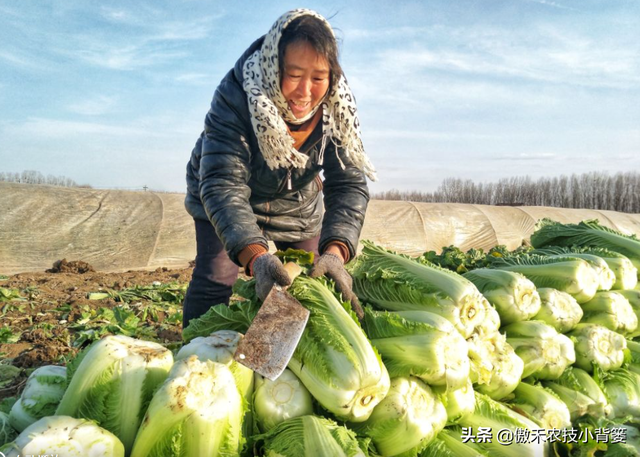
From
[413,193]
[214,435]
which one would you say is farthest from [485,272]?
[413,193]

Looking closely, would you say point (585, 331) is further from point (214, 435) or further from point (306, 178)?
point (214, 435)

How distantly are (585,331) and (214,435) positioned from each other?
8.15 ft

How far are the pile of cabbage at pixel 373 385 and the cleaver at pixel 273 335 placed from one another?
66 mm

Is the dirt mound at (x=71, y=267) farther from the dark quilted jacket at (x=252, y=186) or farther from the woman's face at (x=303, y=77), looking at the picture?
the woman's face at (x=303, y=77)

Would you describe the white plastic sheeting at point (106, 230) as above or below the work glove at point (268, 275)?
below

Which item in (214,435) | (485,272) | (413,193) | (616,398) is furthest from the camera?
(413,193)

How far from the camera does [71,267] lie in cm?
927

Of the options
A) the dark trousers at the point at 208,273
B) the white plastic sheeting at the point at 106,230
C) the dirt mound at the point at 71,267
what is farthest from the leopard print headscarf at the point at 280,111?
the white plastic sheeting at the point at 106,230

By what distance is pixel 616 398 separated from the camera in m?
2.87

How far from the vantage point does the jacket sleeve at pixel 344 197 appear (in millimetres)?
3066

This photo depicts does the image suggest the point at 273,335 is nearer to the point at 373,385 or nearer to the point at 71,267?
the point at 373,385

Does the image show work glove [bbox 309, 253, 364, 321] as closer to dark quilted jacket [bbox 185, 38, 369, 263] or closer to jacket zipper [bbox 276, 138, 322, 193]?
dark quilted jacket [bbox 185, 38, 369, 263]

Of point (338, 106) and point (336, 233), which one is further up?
point (338, 106)

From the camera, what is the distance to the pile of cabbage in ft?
5.80
